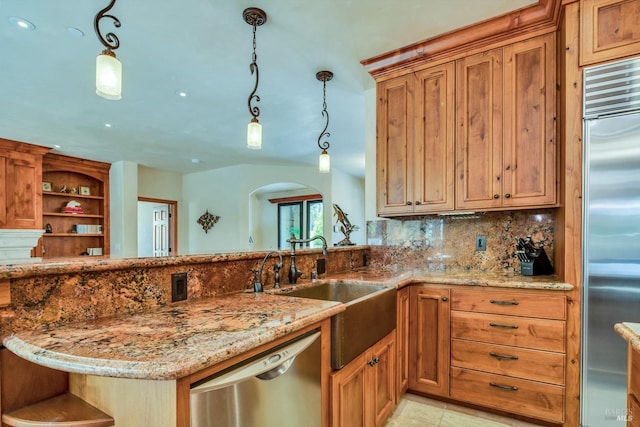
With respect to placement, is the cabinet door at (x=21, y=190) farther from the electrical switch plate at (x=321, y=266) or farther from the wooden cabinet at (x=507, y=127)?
the wooden cabinet at (x=507, y=127)

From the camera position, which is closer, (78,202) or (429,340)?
(429,340)

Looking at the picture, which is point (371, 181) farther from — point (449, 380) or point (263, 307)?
point (263, 307)

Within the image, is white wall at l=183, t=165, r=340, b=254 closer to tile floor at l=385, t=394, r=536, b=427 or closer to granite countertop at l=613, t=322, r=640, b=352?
tile floor at l=385, t=394, r=536, b=427

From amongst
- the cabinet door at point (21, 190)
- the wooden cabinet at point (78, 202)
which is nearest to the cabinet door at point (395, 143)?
the cabinet door at point (21, 190)

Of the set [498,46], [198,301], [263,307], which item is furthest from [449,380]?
[498,46]

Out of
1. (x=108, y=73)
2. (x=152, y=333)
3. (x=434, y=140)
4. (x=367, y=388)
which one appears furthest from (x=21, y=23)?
(x=367, y=388)

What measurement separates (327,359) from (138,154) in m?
5.45

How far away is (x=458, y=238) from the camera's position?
8.89 ft

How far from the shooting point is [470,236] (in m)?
2.67

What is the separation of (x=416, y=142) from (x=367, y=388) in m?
1.83

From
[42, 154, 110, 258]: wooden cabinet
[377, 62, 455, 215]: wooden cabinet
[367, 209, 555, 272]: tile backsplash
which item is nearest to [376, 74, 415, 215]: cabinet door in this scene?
[377, 62, 455, 215]: wooden cabinet

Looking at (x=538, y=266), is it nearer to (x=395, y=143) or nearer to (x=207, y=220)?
(x=395, y=143)

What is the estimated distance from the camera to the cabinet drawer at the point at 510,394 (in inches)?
73.5

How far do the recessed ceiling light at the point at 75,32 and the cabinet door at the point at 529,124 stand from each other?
2.90 meters
